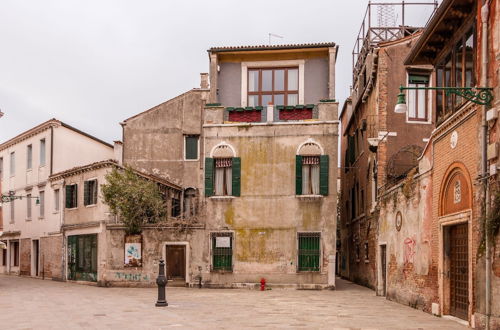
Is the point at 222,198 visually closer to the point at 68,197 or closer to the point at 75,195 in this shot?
the point at 75,195

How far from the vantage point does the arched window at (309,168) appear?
2441 cm

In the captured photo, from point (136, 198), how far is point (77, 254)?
5662mm

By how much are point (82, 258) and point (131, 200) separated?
16.5 ft

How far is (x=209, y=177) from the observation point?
24969 mm

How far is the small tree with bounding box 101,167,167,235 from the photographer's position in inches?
997

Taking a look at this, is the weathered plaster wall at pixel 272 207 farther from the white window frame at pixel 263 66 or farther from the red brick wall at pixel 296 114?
the white window frame at pixel 263 66

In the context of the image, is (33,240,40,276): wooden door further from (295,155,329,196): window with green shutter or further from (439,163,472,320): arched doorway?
(439,163,472,320): arched doorway

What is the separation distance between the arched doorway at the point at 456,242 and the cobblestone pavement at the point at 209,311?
0.56m

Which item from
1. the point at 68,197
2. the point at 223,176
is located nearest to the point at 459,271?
the point at 223,176

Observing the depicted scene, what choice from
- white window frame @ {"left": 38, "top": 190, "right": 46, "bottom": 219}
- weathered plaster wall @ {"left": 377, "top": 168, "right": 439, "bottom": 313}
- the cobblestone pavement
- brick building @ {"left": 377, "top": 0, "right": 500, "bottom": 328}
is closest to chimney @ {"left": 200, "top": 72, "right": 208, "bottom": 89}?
white window frame @ {"left": 38, "top": 190, "right": 46, "bottom": 219}

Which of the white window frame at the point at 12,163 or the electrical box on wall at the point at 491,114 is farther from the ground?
the white window frame at the point at 12,163

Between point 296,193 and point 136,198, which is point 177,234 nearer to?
point 136,198

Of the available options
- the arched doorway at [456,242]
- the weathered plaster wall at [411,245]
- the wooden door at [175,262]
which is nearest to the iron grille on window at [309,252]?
the weathered plaster wall at [411,245]

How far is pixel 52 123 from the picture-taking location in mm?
32969
